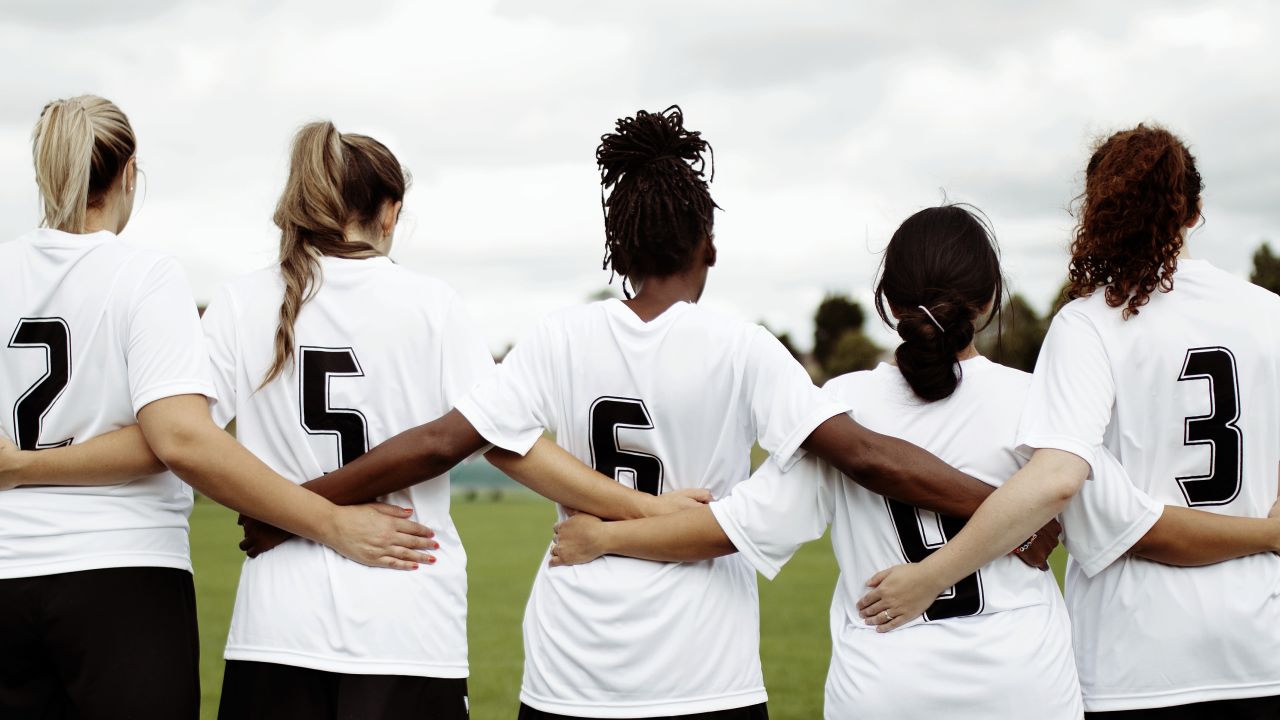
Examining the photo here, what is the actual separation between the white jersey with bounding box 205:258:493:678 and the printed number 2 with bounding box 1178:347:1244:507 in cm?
227

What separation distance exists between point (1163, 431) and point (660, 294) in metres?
1.65

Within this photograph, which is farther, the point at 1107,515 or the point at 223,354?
the point at 223,354

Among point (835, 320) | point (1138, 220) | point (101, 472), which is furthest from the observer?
point (835, 320)

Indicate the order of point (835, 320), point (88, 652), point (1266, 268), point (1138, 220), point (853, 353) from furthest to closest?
point (835, 320), point (853, 353), point (1266, 268), point (1138, 220), point (88, 652)

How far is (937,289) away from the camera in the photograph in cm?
362

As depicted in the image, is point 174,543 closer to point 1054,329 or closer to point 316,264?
point 316,264

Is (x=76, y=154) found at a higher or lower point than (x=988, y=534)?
higher

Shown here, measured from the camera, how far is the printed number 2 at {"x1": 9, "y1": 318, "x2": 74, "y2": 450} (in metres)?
3.54

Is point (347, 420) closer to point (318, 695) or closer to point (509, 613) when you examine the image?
point (318, 695)

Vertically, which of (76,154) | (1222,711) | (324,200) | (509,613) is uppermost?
(76,154)

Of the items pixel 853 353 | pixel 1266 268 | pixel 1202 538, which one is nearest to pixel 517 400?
pixel 1202 538

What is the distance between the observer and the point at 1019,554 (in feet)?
11.7

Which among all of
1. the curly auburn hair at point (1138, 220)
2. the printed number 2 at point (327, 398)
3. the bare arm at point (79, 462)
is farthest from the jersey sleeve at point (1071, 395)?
the bare arm at point (79, 462)

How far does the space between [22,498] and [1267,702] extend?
3899mm
